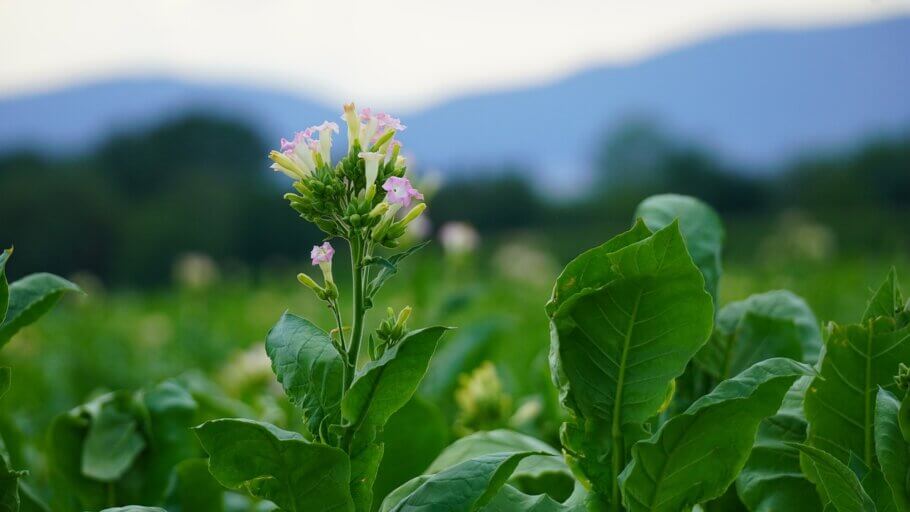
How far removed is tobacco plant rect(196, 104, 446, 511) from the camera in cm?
72

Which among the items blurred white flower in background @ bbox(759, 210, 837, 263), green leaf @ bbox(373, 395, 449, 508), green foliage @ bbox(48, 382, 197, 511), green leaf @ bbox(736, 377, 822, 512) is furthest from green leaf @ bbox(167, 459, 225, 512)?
blurred white flower in background @ bbox(759, 210, 837, 263)

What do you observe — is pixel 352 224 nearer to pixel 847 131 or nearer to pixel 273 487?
pixel 273 487

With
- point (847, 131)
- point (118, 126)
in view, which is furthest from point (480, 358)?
point (118, 126)

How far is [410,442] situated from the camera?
1137 mm

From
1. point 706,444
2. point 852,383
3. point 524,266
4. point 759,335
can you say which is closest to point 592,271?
point 706,444

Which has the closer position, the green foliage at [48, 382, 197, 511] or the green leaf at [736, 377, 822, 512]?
the green leaf at [736, 377, 822, 512]

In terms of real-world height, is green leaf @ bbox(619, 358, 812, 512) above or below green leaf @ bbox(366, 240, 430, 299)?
below

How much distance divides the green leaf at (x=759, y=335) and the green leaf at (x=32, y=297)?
72 cm

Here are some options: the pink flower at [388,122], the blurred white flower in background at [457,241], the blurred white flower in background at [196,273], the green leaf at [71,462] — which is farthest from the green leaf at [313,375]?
the blurred white flower in background at [196,273]

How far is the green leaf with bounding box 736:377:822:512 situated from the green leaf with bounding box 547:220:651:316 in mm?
256

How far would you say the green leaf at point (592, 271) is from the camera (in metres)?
0.79

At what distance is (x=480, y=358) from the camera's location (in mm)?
2115

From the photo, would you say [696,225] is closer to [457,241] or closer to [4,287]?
[4,287]

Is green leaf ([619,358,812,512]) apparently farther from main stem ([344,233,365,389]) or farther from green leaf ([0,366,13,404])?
green leaf ([0,366,13,404])
